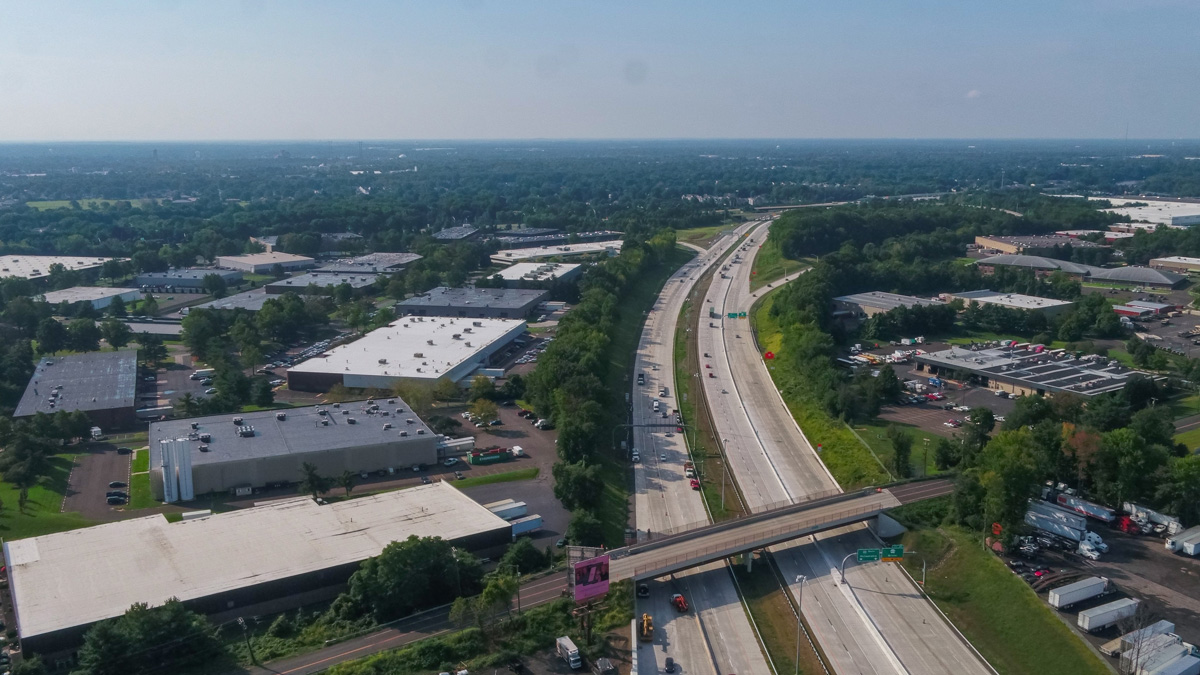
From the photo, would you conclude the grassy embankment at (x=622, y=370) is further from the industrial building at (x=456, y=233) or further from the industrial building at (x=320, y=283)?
the industrial building at (x=456, y=233)

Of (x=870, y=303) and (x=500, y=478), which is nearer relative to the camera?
(x=500, y=478)

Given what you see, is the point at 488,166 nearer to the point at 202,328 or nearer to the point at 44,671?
the point at 202,328

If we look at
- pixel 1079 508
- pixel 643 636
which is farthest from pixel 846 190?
pixel 643 636

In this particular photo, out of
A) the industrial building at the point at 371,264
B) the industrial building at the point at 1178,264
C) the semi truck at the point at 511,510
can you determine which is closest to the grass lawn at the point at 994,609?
the semi truck at the point at 511,510

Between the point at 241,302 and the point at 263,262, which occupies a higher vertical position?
the point at 263,262

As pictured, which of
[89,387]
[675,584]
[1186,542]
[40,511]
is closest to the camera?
[675,584]

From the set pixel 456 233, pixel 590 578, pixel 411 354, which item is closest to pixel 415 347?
pixel 411 354

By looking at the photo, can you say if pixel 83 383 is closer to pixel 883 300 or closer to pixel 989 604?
pixel 989 604
